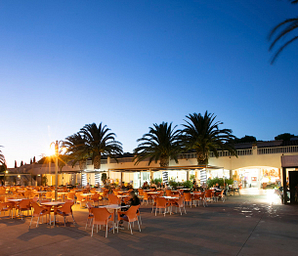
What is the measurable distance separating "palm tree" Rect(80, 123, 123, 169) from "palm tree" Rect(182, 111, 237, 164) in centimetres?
948

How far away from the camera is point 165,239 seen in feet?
23.4

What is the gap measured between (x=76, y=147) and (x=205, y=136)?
15.0 m

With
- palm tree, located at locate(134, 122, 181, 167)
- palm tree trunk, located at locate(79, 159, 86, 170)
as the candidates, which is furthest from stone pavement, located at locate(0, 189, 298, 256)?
palm tree trunk, located at locate(79, 159, 86, 170)

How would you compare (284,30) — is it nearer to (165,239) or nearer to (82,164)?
(165,239)

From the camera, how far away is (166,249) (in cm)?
618

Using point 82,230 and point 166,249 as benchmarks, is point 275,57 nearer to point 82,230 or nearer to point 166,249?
point 166,249

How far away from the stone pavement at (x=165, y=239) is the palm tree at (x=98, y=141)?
69.2ft

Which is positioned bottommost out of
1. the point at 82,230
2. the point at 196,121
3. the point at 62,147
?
the point at 82,230

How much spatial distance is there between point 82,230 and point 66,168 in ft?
104

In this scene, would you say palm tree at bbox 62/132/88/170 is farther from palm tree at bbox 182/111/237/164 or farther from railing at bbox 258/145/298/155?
railing at bbox 258/145/298/155

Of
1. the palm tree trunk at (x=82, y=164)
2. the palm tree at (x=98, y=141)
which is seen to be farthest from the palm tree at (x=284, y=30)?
the palm tree trunk at (x=82, y=164)

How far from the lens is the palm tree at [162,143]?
1080 inches

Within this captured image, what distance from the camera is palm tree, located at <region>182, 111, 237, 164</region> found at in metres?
25.0

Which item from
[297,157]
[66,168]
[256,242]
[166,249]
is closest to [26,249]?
[166,249]
